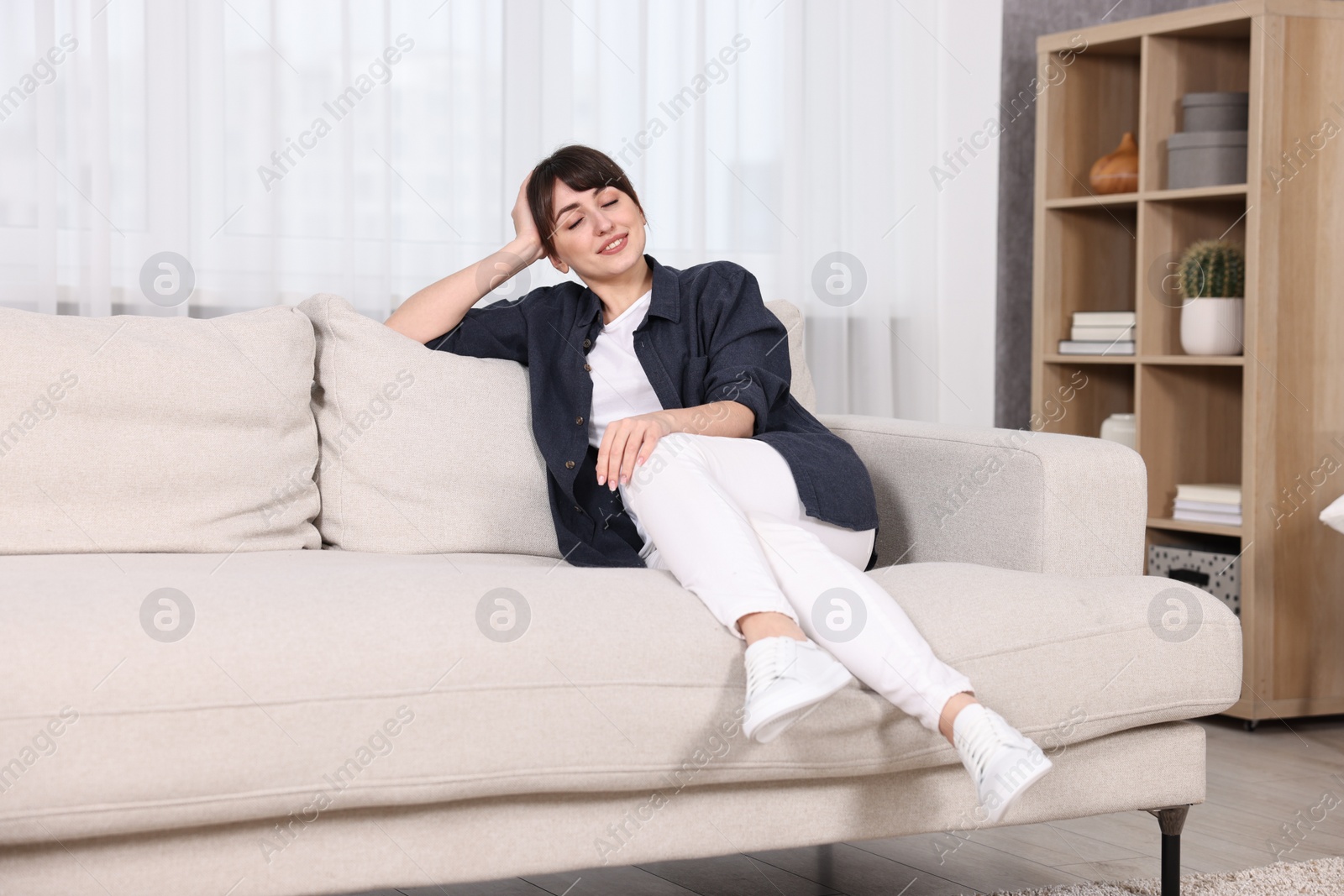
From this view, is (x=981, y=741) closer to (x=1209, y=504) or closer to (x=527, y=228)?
(x=527, y=228)

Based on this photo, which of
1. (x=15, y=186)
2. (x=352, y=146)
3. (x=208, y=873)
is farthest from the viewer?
(x=352, y=146)

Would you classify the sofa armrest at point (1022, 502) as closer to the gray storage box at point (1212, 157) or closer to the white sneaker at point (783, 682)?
the white sneaker at point (783, 682)

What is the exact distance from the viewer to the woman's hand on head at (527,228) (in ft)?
6.84

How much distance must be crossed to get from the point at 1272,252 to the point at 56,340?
7.37 ft

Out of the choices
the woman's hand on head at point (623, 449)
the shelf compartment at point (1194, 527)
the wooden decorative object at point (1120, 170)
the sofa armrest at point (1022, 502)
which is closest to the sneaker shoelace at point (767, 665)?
the woman's hand on head at point (623, 449)

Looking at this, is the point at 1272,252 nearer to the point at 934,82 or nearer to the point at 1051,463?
the point at 934,82

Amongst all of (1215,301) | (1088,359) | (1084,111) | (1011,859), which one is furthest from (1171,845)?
(1084,111)

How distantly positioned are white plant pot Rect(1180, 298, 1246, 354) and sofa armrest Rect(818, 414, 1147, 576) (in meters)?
1.10

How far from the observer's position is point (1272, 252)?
270cm

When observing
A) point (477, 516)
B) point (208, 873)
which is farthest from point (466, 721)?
point (477, 516)

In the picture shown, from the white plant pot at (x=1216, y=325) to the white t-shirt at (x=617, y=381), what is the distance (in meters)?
1.42

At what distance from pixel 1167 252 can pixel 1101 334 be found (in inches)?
9.1

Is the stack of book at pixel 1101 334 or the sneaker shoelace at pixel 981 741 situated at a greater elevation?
the stack of book at pixel 1101 334

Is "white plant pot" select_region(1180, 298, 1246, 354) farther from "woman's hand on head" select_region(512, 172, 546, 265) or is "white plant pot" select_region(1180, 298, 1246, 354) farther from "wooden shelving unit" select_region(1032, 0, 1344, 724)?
"woman's hand on head" select_region(512, 172, 546, 265)
